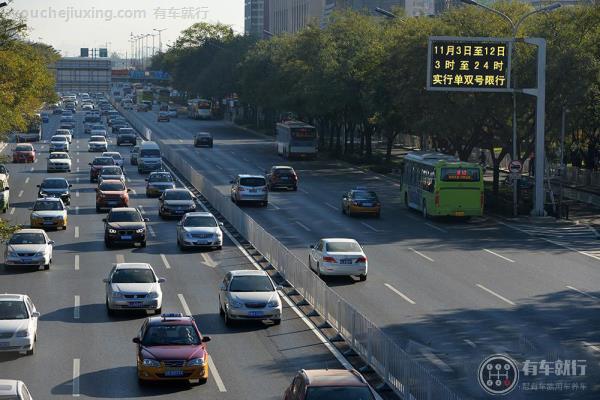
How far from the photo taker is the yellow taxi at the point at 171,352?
25.1 meters

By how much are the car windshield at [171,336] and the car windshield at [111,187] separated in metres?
37.1

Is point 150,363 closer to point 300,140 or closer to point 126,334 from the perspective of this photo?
point 126,334

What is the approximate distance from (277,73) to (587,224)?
201 feet

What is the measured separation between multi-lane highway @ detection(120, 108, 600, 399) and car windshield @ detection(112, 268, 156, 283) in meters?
6.40

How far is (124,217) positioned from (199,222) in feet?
11.4

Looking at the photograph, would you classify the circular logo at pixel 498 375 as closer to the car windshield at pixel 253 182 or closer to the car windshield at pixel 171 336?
the car windshield at pixel 171 336

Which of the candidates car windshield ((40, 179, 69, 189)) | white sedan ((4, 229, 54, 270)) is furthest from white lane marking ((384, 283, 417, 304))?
car windshield ((40, 179, 69, 189))

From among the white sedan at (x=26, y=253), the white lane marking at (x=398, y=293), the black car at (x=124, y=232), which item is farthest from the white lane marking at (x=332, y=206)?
the white lane marking at (x=398, y=293)

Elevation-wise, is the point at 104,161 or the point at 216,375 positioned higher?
the point at 104,161

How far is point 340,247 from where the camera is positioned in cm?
4078

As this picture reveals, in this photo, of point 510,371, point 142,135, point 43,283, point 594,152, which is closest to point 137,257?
point 43,283

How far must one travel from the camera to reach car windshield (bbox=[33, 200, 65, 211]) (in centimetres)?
5472

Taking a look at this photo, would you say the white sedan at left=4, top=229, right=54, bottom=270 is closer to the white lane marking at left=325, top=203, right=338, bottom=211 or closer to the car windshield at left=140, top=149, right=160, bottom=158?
the white lane marking at left=325, top=203, right=338, bottom=211

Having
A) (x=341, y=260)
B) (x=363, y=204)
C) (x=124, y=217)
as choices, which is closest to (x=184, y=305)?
(x=341, y=260)
